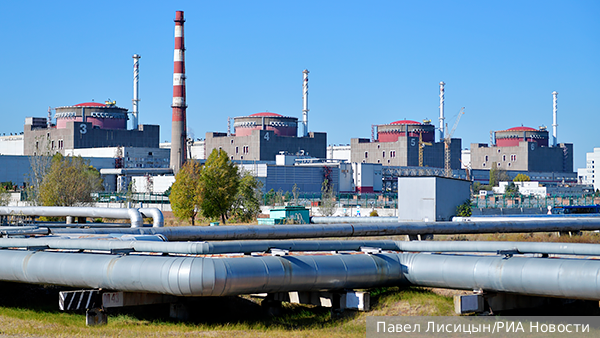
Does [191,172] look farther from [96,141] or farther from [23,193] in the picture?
[96,141]

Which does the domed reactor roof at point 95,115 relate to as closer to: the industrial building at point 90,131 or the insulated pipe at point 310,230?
the industrial building at point 90,131

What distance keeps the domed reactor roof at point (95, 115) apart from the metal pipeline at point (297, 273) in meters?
96.0

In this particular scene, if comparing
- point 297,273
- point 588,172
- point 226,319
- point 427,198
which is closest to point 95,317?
point 226,319

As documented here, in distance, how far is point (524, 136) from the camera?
134 meters

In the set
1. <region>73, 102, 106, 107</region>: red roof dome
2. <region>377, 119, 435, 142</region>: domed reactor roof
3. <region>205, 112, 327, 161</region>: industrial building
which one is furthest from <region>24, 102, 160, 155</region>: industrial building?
<region>377, 119, 435, 142</region>: domed reactor roof

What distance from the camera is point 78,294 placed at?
11758 millimetres

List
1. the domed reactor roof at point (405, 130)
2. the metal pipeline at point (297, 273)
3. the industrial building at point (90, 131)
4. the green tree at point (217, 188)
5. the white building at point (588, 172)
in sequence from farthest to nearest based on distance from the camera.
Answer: the white building at point (588, 172), the domed reactor roof at point (405, 130), the industrial building at point (90, 131), the green tree at point (217, 188), the metal pipeline at point (297, 273)

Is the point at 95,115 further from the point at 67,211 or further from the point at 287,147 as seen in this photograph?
the point at 67,211

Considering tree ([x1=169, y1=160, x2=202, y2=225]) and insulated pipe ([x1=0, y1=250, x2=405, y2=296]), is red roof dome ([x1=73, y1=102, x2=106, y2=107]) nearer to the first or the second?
tree ([x1=169, y1=160, x2=202, y2=225])

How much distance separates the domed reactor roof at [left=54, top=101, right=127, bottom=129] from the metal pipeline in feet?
315

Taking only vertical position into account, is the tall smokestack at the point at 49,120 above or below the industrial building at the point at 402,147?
above

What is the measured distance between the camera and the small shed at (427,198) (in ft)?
92.5

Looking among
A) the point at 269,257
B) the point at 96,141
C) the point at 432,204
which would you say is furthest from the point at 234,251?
the point at 96,141

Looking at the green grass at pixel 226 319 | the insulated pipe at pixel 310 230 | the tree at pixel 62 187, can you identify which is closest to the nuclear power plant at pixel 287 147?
the tree at pixel 62 187
